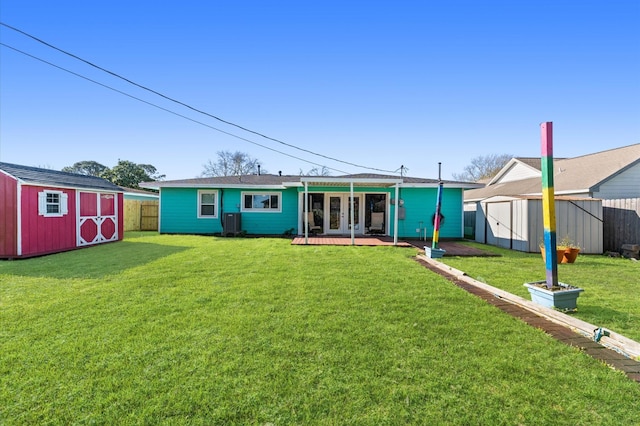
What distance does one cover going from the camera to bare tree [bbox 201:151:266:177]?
3916cm

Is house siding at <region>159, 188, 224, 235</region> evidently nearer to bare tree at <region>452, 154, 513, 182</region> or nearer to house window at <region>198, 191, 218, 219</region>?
house window at <region>198, 191, 218, 219</region>

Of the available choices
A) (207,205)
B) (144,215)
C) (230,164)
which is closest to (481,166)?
(230,164)

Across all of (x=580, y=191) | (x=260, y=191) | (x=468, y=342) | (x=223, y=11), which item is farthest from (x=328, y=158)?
(x=468, y=342)

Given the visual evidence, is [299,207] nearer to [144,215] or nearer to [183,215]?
[183,215]

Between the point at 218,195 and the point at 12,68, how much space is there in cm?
736

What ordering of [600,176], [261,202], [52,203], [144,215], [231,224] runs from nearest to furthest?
[52,203], [600,176], [231,224], [261,202], [144,215]

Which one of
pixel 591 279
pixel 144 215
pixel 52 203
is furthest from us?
pixel 144 215

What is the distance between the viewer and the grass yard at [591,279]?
373 centimetres

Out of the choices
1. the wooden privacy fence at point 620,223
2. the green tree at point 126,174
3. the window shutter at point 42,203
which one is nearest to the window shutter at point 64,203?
the window shutter at point 42,203

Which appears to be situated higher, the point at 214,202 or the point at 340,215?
the point at 214,202

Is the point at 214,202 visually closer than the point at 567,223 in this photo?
No

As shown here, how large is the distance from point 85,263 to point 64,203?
3803mm

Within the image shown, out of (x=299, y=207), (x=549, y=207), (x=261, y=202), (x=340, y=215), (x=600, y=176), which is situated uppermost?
(x=600, y=176)

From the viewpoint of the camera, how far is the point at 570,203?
31.0 feet
